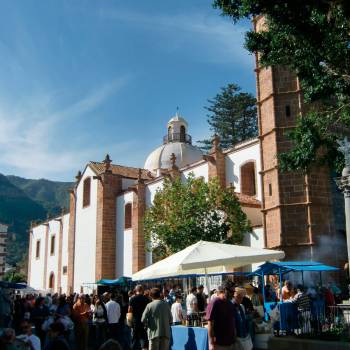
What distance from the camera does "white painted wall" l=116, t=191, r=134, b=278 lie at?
110 feet

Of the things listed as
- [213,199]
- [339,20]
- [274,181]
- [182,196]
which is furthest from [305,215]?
[339,20]

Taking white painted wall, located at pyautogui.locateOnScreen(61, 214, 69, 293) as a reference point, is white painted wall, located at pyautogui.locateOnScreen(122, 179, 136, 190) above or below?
above

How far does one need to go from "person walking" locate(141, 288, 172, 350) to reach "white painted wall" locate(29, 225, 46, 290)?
38644mm

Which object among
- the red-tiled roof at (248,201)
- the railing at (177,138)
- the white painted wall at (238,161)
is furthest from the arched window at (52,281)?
the red-tiled roof at (248,201)

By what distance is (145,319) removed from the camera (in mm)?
9242

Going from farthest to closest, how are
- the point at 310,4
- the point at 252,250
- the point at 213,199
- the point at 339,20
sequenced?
1. the point at 213,199
2. the point at 252,250
3. the point at 339,20
4. the point at 310,4

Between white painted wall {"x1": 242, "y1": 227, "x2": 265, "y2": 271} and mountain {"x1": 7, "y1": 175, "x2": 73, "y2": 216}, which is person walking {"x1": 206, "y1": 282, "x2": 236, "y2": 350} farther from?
mountain {"x1": 7, "y1": 175, "x2": 73, "y2": 216}

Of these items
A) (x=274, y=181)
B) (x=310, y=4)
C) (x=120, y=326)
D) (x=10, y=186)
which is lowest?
(x=120, y=326)

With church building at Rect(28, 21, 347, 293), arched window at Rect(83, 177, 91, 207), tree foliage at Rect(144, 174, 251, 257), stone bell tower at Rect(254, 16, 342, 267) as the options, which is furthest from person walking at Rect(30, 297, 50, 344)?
arched window at Rect(83, 177, 91, 207)

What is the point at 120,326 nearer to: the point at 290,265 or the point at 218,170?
the point at 290,265

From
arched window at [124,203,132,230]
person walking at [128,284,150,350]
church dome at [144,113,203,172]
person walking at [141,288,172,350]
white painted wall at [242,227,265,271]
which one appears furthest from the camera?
church dome at [144,113,203,172]

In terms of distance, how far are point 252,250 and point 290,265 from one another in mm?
2222

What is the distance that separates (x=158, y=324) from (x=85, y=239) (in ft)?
98.5

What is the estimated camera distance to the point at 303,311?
11.6 meters
